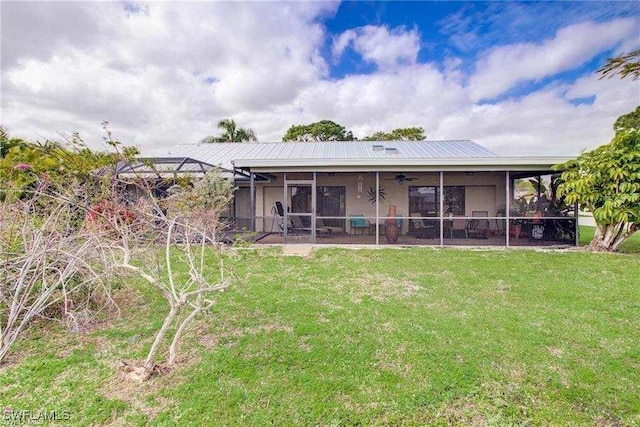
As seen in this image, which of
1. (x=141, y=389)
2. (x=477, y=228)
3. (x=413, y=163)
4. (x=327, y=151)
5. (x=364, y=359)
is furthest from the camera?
(x=327, y=151)

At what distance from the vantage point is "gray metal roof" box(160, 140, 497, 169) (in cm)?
1483

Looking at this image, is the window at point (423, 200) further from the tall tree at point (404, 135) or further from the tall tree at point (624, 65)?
the tall tree at point (404, 135)

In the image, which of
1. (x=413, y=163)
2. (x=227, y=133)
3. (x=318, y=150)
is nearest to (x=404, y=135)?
(x=318, y=150)

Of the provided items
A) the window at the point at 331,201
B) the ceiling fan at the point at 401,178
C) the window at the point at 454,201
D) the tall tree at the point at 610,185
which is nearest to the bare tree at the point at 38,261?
the window at the point at 331,201

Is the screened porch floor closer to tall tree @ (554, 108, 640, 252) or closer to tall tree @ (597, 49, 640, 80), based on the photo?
tall tree @ (554, 108, 640, 252)

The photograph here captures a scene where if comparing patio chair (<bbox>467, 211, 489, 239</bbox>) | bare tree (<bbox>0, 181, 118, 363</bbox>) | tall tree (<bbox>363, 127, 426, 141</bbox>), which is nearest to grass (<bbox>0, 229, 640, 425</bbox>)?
bare tree (<bbox>0, 181, 118, 363</bbox>)

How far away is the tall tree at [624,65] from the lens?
6.69 ft

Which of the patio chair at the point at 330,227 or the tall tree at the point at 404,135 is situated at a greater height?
the tall tree at the point at 404,135

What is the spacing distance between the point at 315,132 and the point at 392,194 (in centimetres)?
1723

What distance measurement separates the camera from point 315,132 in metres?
28.8

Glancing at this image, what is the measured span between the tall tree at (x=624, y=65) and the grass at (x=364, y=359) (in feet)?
8.07

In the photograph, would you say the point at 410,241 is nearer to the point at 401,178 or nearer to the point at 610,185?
the point at 401,178

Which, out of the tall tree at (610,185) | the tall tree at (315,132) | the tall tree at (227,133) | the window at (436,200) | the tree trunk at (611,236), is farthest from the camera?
the tall tree at (315,132)

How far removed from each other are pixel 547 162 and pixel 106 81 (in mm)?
16080
